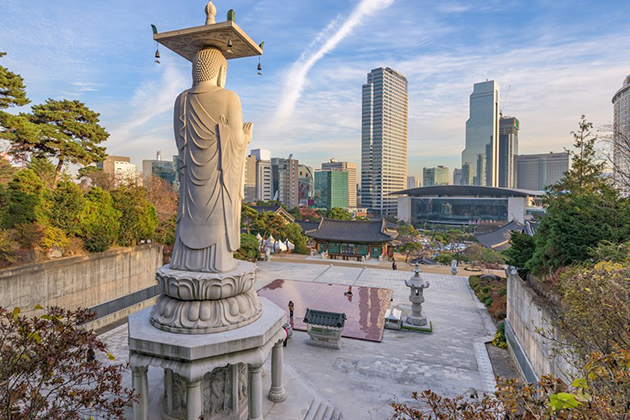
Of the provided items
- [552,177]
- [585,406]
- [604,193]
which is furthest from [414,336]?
[552,177]

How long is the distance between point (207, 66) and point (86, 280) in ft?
36.8

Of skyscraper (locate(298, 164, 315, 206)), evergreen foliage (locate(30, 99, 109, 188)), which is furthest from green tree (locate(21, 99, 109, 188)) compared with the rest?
skyscraper (locate(298, 164, 315, 206))

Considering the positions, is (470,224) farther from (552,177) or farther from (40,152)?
(552,177)

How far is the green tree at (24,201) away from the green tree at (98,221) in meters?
1.62

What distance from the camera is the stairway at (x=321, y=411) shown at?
27.4ft

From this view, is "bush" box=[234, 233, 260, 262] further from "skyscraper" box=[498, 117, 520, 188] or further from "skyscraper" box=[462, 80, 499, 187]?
"skyscraper" box=[498, 117, 520, 188]

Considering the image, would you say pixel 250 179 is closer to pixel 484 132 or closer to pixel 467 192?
pixel 467 192

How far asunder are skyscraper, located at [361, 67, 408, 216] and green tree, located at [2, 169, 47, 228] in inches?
4156

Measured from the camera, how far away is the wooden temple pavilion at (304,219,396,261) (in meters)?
34.6

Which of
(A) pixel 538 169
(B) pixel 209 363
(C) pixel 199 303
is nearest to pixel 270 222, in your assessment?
(C) pixel 199 303

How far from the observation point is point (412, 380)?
1075 cm

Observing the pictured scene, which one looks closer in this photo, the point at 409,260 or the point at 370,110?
the point at 409,260

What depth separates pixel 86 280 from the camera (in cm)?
1411

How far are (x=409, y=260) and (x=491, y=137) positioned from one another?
154m
